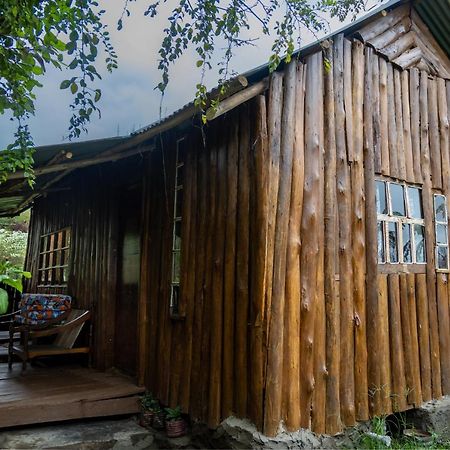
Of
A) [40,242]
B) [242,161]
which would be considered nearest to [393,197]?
[242,161]

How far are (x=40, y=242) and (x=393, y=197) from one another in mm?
6775

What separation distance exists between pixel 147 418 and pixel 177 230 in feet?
6.47

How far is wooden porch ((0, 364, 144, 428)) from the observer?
4.14 meters

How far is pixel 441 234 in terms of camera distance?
5.23m

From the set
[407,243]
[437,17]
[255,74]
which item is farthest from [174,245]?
[437,17]

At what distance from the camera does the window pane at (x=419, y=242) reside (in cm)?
498

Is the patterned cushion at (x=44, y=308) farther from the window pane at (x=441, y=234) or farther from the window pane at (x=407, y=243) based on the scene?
the window pane at (x=441, y=234)

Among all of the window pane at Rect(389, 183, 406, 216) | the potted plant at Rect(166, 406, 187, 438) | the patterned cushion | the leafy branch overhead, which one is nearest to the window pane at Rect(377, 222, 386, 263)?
the window pane at Rect(389, 183, 406, 216)

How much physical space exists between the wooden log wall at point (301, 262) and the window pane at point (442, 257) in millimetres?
130

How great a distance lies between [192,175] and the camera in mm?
4680

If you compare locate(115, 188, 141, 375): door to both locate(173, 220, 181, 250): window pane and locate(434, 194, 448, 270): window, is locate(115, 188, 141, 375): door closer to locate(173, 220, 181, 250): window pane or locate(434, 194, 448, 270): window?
locate(173, 220, 181, 250): window pane

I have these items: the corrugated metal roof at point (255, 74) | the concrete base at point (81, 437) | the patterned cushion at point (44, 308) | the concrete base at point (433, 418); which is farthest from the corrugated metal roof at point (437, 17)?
the patterned cushion at point (44, 308)

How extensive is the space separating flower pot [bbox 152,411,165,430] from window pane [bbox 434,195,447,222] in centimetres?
384

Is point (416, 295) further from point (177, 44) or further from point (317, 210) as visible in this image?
point (177, 44)
